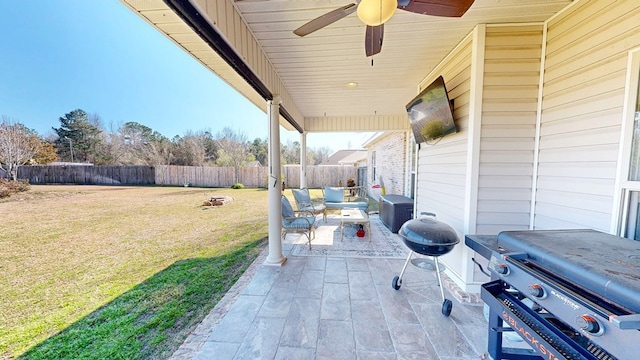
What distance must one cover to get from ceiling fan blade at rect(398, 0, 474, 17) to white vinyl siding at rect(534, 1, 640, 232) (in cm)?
117

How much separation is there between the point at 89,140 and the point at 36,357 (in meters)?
26.6

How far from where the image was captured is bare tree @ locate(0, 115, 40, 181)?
9.02 meters

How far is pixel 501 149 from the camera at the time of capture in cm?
229

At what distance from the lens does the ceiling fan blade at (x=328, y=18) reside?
1.48 metres

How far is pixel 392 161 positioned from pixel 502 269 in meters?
6.66

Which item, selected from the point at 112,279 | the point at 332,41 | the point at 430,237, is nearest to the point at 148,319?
the point at 112,279

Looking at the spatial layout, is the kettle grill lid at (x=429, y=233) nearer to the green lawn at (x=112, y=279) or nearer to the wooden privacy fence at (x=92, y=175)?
the green lawn at (x=112, y=279)

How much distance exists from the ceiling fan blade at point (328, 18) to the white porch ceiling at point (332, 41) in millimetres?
389

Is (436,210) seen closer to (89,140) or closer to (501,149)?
(501,149)

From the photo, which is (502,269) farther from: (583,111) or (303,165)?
(303,165)

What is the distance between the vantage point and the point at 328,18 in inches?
62.1

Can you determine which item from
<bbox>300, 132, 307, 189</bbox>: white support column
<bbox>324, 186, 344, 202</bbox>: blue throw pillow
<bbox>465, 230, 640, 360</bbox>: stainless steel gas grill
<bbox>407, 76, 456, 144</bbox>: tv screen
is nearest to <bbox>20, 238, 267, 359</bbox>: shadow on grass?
<bbox>465, 230, 640, 360</bbox>: stainless steel gas grill

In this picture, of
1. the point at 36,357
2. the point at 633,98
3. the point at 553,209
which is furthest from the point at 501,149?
the point at 36,357

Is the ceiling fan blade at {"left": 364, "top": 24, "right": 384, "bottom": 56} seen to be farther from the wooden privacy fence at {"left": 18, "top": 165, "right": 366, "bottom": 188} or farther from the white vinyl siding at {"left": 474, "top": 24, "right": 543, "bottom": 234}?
the wooden privacy fence at {"left": 18, "top": 165, "right": 366, "bottom": 188}
